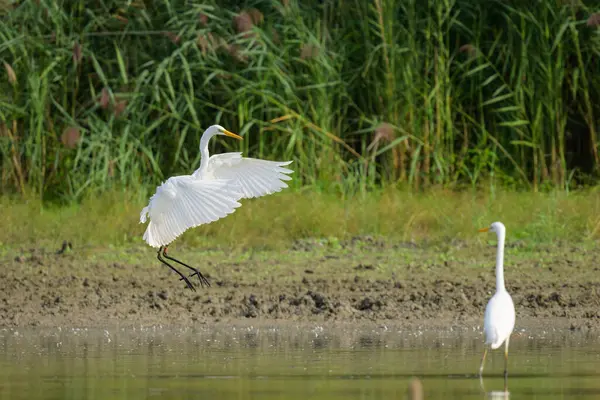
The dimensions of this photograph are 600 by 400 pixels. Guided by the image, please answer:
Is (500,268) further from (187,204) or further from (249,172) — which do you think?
(249,172)

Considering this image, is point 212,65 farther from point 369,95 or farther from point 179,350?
point 179,350

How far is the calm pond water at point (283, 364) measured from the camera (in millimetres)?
5316

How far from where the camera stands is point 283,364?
6125 millimetres

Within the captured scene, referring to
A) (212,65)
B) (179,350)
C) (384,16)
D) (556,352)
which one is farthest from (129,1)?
(556,352)

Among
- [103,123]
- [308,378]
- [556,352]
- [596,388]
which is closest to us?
[596,388]

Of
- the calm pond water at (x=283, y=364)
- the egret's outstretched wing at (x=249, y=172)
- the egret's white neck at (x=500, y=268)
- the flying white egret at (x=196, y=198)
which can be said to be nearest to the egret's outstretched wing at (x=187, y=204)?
the flying white egret at (x=196, y=198)

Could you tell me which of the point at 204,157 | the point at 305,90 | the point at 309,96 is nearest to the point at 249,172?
the point at 204,157

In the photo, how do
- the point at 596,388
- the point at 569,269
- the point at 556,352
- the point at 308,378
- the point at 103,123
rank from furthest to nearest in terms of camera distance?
the point at 103,123, the point at 569,269, the point at 556,352, the point at 308,378, the point at 596,388

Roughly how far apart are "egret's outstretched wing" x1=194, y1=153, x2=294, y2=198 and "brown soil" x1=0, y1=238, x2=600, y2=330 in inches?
28.8

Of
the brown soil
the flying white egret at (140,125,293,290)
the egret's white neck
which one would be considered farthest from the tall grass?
the egret's white neck

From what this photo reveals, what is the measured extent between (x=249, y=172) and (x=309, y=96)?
2.99 meters

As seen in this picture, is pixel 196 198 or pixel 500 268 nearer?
pixel 500 268

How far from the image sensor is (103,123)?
10875mm

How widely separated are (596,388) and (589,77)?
642cm
